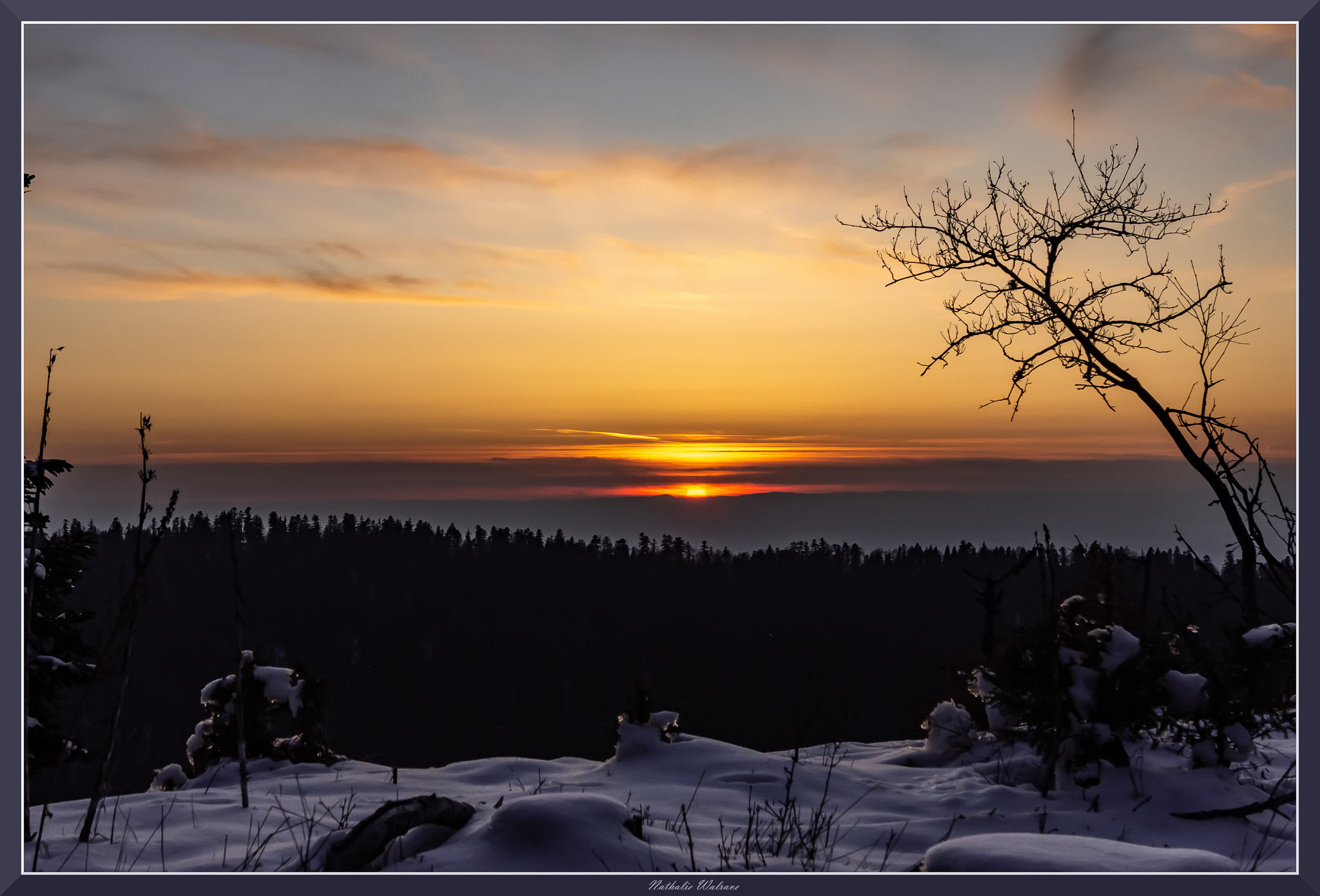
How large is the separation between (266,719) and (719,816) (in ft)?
15.8

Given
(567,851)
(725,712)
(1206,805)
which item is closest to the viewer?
(567,851)

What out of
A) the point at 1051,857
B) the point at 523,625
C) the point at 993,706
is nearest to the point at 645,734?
the point at 993,706

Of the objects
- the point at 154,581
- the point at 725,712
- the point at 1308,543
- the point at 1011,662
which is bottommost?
the point at 725,712

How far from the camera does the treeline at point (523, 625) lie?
40.8 m

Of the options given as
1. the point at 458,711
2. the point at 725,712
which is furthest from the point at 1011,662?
the point at 458,711

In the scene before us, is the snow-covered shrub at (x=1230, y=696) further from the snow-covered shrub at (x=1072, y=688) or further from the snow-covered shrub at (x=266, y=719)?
the snow-covered shrub at (x=266, y=719)

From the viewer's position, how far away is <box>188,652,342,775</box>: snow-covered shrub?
7.64m

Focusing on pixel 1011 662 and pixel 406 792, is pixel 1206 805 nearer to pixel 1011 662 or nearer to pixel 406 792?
pixel 1011 662

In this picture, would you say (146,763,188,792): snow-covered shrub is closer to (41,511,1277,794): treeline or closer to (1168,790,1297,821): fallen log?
(1168,790,1297,821): fallen log

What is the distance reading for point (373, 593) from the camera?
194 ft

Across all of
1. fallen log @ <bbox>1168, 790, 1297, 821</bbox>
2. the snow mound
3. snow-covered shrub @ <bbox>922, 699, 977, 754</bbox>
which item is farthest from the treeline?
the snow mound

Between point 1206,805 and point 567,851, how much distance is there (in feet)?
13.4

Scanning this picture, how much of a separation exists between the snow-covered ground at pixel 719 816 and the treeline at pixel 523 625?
938 inches

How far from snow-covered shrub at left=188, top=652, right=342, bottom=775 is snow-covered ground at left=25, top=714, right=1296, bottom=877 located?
45 cm
